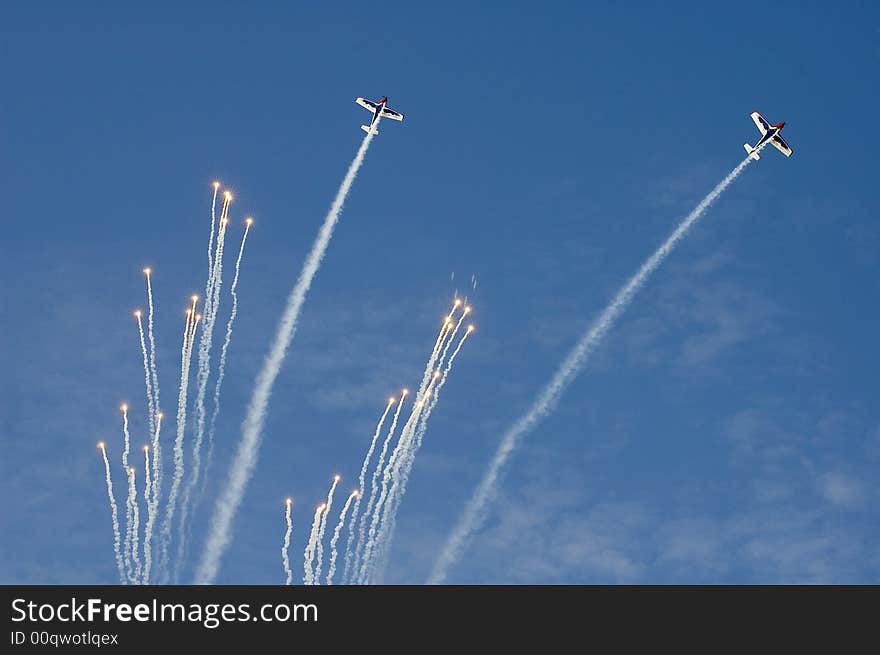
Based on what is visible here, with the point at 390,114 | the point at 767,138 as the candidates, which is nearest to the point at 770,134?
the point at 767,138

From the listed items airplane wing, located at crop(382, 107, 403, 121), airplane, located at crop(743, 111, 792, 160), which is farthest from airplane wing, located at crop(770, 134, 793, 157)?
airplane wing, located at crop(382, 107, 403, 121)

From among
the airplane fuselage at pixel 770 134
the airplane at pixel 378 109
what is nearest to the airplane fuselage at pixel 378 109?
the airplane at pixel 378 109

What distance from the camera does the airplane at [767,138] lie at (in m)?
174

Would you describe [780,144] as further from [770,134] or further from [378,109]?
[378,109]

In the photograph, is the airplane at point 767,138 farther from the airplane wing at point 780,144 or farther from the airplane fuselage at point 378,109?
the airplane fuselage at point 378,109

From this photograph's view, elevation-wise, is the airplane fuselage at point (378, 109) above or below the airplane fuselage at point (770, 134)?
above

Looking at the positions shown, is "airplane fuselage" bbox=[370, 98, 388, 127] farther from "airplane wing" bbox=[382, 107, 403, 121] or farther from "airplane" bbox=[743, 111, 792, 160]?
"airplane" bbox=[743, 111, 792, 160]

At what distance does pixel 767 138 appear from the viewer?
177875 millimetres

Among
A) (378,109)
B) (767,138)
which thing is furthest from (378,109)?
(767,138)

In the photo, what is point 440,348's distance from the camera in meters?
156
